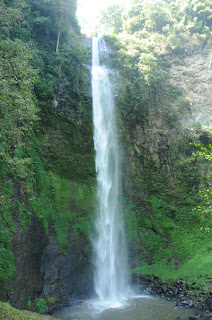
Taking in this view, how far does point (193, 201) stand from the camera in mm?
15664

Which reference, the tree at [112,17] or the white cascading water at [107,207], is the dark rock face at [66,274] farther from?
the tree at [112,17]

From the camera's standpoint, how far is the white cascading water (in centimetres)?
1212

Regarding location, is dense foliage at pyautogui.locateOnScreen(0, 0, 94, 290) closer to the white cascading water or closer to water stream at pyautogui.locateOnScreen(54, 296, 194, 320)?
the white cascading water

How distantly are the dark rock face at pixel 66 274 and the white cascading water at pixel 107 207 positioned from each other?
2.26 feet

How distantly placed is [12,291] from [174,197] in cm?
1161

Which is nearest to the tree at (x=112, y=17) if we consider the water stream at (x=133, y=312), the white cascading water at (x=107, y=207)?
the white cascading water at (x=107, y=207)

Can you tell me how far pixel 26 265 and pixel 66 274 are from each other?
8.67ft

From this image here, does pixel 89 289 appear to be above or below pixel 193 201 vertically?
below

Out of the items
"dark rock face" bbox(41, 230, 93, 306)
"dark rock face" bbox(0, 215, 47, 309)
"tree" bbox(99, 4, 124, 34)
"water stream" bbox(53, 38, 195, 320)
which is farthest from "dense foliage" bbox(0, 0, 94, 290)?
"tree" bbox(99, 4, 124, 34)

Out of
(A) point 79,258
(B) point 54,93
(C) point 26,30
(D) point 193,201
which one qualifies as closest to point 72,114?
(B) point 54,93

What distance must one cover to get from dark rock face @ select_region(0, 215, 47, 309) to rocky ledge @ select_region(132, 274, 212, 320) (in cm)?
560

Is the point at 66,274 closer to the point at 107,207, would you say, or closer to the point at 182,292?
the point at 107,207

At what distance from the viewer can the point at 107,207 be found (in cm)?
1459

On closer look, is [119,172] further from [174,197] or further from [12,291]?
[12,291]
